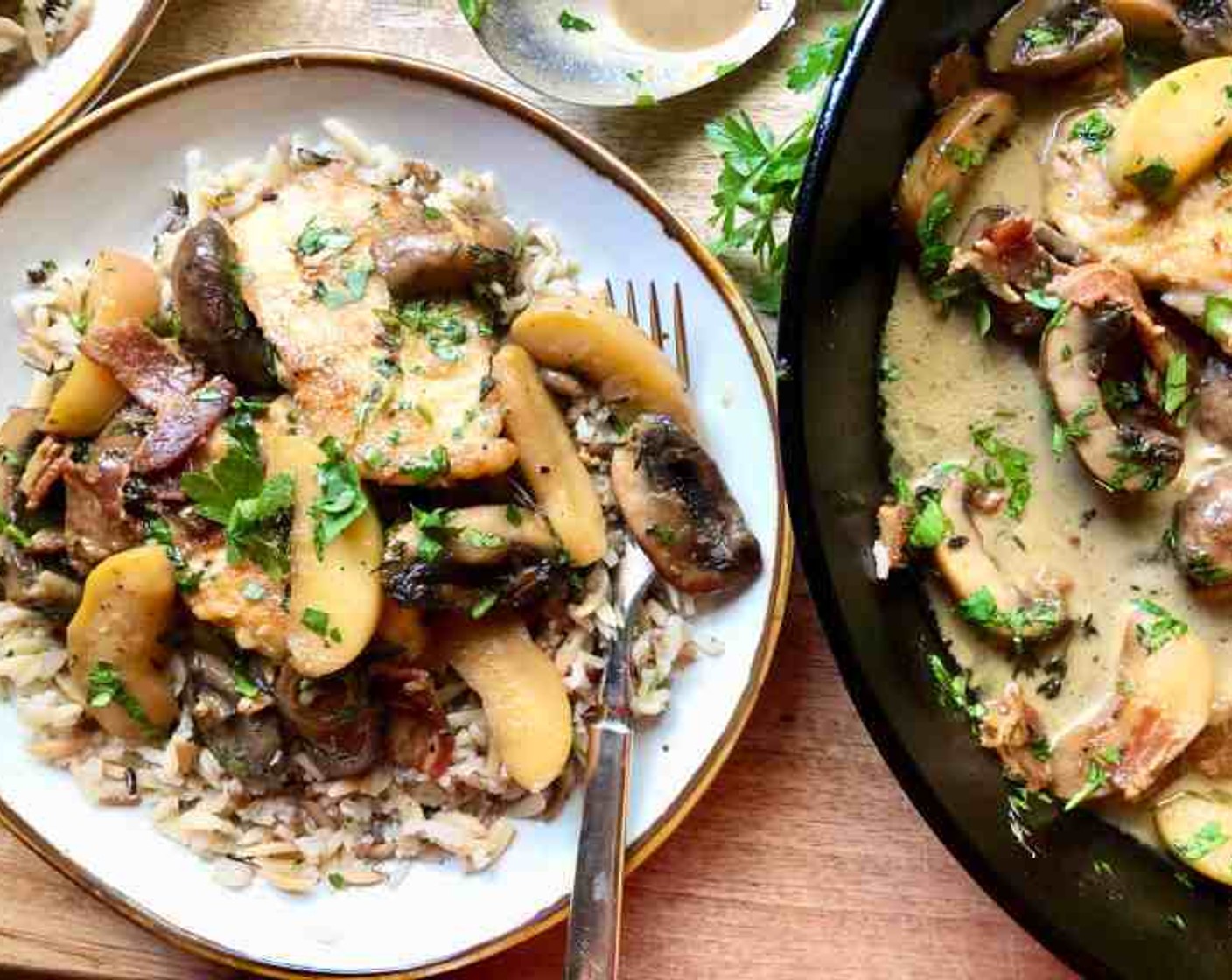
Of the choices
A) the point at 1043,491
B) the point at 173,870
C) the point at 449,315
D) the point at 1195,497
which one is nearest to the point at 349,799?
the point at 173,870

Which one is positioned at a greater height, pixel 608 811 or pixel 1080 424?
pixel 1080 424

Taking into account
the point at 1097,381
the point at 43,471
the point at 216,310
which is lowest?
the point at 43,471

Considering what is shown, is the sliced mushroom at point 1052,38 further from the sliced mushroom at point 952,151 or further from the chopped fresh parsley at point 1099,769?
the chopped fresh parsley at point 1099,769

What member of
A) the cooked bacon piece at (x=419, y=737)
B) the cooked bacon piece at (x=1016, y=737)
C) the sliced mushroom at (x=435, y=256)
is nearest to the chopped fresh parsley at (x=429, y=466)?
the sliced mushroom at (x=435, y=256)

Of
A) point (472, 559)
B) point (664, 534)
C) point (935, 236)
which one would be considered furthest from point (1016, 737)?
point (472, 559)

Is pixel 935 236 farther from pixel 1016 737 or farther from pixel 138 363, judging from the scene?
pixel 138 363

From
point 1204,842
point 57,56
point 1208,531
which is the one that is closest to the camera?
point 1208,531

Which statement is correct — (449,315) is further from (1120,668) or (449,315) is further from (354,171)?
(1120,668)
